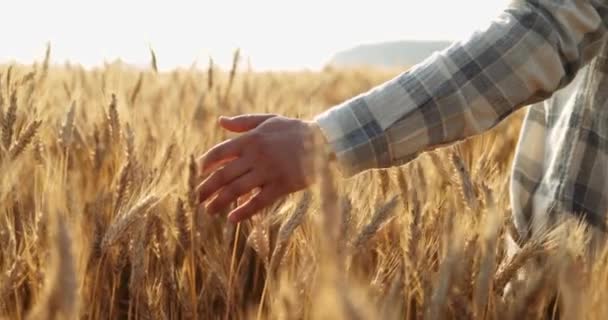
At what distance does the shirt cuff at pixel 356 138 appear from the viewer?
99 cm

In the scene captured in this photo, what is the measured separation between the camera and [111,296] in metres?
0.96

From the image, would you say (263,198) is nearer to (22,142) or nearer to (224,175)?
(224,175)

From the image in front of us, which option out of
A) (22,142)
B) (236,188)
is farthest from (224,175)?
(22,142)

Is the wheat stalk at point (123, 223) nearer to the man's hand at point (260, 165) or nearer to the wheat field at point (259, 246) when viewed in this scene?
the wheat field at point (259, 246)

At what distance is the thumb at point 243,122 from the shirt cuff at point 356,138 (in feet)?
0.32

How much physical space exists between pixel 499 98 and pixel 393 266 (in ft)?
0.84

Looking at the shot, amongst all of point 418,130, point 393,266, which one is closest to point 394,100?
point 418,130

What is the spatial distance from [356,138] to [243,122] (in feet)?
0.55

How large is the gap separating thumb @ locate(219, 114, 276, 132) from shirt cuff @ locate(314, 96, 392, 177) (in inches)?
3.8

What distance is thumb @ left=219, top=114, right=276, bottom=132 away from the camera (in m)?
1.05

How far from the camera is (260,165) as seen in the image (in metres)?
0.97

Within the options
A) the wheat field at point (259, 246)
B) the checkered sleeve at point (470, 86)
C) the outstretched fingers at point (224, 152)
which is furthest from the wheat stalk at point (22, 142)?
the checkered sleeve at point (470, 86)

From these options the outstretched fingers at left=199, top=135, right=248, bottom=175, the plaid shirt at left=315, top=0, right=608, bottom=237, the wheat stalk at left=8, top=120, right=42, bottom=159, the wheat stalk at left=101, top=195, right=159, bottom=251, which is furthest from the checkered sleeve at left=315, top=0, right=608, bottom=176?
the wheat stalk at left=8, top=120, right=42, bottom=159

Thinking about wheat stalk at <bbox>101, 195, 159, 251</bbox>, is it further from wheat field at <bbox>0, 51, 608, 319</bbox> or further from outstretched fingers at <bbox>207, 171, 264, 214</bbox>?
outstretched fingers at <bbox>207, 171, 264, 214</bbox>
